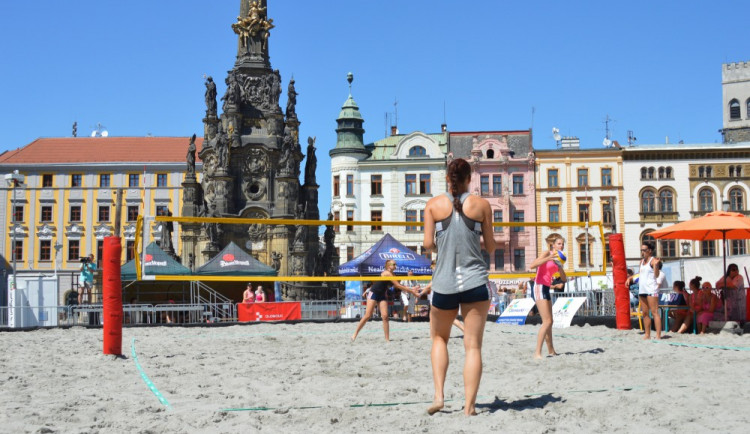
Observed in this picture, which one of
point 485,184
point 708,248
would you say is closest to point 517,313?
point 485,184

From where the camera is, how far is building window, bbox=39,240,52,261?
200ft

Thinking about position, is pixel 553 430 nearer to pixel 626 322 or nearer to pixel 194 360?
pixel 194 360

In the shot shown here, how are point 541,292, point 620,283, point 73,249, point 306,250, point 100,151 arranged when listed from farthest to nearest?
1. point 100,151
2. point 73,249
3. point 306,250
4. point 620,283
5. point 541,292

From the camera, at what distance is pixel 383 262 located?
2992cm

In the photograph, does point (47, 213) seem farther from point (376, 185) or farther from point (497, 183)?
point (497, 183)

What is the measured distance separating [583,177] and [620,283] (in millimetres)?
41231

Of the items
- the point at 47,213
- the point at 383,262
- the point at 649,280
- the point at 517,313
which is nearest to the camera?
the point at 649,280

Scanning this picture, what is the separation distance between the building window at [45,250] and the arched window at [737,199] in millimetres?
47600

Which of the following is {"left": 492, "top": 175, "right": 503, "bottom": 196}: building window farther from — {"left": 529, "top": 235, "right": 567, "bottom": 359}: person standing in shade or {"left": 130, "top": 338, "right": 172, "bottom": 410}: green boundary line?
{"left": 130, "top": 338, "right": 172, "bottom": 410}: green boundary line

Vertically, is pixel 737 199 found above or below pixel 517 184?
below

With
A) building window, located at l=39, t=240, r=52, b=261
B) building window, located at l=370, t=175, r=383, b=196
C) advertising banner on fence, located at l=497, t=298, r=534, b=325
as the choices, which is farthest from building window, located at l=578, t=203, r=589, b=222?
building window, located at l=39, t=240, r=52, b=261

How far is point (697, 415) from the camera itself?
6.11 m

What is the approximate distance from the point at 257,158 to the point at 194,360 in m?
28.1

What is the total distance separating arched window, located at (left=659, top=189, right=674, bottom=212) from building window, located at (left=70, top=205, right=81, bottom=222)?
4138 centimetres
